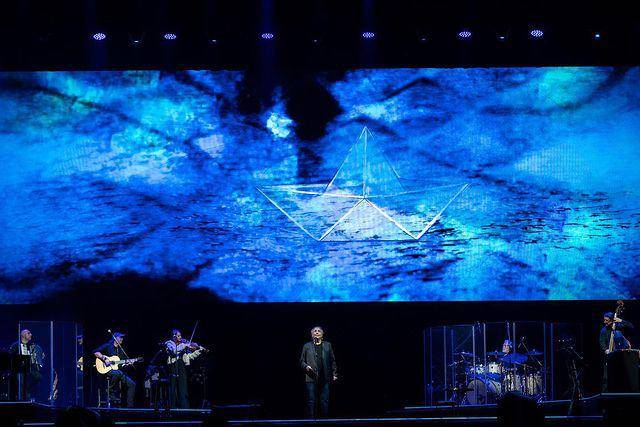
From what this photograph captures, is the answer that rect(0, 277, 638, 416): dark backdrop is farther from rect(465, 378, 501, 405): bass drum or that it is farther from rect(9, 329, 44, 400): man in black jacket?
rect(465, 378, 501, 405): bass drum

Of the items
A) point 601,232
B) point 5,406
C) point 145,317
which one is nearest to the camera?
point 5,406

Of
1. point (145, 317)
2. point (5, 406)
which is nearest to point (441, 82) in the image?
point (145, 317)

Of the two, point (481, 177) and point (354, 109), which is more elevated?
point (354, 109)

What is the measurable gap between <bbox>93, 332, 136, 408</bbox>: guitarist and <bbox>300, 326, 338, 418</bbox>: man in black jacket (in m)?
2.56

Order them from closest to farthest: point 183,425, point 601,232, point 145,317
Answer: point 183,425 → point 601,232 → point 145,317

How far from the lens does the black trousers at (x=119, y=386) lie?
502 inches

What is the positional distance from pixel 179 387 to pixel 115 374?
934 mm

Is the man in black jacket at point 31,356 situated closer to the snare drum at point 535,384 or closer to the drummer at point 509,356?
the drummer at point 509,356

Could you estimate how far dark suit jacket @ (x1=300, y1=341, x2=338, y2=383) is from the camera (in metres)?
12.3

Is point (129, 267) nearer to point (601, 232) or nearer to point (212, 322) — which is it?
point (212, 322)

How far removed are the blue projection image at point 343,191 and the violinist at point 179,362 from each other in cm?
104

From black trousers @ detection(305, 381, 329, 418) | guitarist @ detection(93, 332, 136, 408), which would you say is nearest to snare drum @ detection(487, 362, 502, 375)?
black trousers @ detection(305, 381, 329, 418)

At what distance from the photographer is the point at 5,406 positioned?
721 cm

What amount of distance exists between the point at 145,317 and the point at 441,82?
18.2 feet
